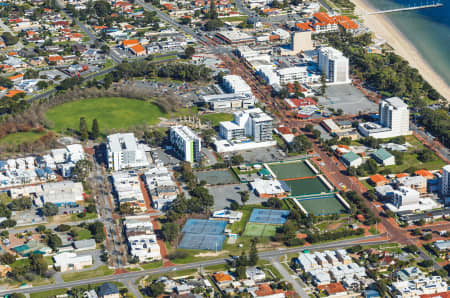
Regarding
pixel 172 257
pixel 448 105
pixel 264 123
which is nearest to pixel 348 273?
pixel 172 257

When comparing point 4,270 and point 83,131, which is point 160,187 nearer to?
point 83,131

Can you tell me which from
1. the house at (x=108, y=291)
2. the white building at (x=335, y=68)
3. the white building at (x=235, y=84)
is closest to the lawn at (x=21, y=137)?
the white building at (x=235, y=84)

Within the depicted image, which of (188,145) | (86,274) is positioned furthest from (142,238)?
(188,145)

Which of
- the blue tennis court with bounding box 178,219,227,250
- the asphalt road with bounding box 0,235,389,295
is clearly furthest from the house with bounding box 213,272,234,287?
the blue tennis court with bounding box 178,219,227,250

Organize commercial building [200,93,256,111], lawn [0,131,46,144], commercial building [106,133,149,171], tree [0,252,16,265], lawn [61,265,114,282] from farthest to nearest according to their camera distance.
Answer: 1. commercial building [200,93,256,111]
2. lawn [0,131,46,144]
3. commercial building [106,133,149,171]
4. tree [0,252,16,265]
5. lawn [61,265,114,282]

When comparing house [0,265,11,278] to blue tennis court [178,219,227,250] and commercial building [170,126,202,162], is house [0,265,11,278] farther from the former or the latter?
commercial building [170,126,202,162]
